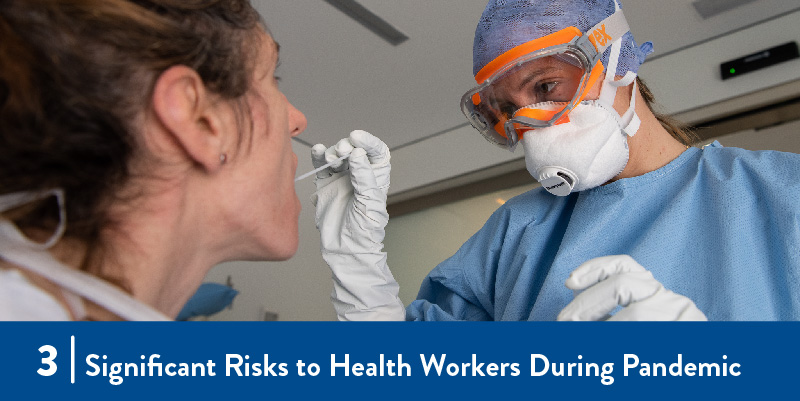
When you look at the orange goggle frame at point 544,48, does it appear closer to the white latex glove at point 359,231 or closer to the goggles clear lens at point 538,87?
the goggles clear lens at point 538,87

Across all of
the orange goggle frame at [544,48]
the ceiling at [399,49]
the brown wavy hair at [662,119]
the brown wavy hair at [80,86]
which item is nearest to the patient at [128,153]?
the brown wavy hair at [80,86]

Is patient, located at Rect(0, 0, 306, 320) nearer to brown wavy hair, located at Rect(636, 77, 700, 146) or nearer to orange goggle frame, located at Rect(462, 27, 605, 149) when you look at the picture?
orange goggle frame, located at Rect(462, 27, 605, 149)

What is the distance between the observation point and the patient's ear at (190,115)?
2.16ft

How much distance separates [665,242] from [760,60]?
6.34 feet

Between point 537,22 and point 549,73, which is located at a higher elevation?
point 537,22

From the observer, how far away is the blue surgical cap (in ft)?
4.26

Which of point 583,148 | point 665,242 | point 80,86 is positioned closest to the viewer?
point 80,86
